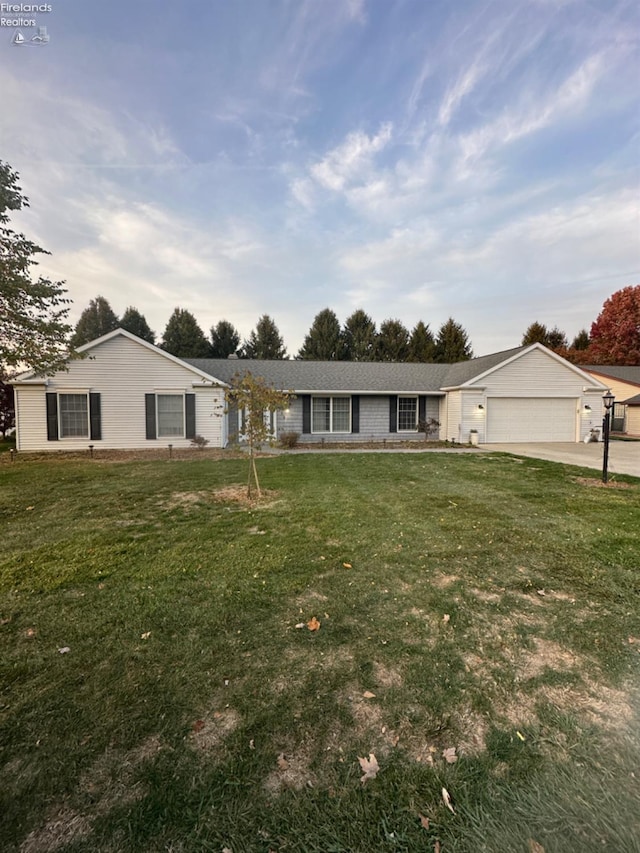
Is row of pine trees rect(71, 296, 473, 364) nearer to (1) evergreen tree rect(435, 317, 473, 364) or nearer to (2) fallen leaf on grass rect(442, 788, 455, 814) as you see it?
(1) evergreen tree rect(435, 317, 473, 364)

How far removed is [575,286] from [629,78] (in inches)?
577

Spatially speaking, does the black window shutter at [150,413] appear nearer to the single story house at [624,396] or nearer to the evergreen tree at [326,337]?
the single story house at [624,396]

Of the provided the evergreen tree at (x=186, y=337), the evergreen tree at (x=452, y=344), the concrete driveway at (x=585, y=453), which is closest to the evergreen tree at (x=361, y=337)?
the evergreen tree at (x=452, y=344)

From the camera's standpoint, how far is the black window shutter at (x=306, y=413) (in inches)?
624

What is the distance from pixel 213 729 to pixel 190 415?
13.1 m

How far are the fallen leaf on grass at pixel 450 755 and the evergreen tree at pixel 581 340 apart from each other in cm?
4618

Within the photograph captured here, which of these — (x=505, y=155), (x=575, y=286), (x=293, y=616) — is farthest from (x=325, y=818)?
Result: (x=575, y=286)

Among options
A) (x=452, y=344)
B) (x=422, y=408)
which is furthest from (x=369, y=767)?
(x=452, y=344)

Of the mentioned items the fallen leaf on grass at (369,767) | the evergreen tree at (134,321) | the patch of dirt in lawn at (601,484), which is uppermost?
the evergreen tree at (134,321)

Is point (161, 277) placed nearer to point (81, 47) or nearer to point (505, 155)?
point (81, 47)

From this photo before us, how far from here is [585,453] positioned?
1257 cm

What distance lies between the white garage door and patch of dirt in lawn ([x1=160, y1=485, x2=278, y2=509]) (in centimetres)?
1255

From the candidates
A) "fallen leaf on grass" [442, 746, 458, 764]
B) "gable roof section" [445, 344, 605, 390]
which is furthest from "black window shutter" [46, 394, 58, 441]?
"gable roof section" [445, 344, 605, 390]

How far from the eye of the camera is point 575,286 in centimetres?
2152
